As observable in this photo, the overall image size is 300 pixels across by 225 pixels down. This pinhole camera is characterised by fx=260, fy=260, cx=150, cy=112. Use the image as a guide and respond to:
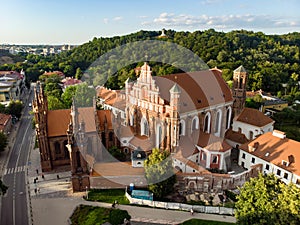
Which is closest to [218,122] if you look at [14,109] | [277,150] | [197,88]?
[197,88]

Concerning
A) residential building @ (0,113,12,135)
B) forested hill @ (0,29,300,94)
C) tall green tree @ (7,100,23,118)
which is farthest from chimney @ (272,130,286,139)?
tall green tree @ (7,100,23,118)

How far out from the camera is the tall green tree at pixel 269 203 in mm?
21156

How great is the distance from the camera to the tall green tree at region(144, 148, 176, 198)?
32875 mm

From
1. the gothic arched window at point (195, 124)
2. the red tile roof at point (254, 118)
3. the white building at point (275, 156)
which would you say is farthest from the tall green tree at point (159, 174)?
the red tile roof at point (254, 118)

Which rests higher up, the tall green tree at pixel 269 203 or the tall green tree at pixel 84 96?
the tall green tree at pixel 84 96

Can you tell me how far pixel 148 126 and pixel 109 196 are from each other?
1361cm

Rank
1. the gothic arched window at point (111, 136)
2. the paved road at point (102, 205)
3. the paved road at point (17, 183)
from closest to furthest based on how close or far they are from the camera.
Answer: the paved road at point (102, 205) → the paved road at point (17, 183) → the gothic arched window at point (111, 136)

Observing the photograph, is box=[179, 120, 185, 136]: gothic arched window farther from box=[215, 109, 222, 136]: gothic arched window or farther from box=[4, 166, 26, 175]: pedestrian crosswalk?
box=[4, 166, 26, 175]: pedestrian crosswalk

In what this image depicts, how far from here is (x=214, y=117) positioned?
4691 cm

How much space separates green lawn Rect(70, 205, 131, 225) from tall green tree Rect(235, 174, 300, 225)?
11832mm

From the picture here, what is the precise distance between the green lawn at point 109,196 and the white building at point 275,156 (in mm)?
20184

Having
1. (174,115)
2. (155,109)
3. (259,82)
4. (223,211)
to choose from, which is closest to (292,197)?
(223,211)

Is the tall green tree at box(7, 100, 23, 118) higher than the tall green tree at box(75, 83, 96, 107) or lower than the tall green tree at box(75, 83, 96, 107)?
lower

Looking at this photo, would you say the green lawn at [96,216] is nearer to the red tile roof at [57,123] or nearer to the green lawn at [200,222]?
the green lawn at [200,222]
